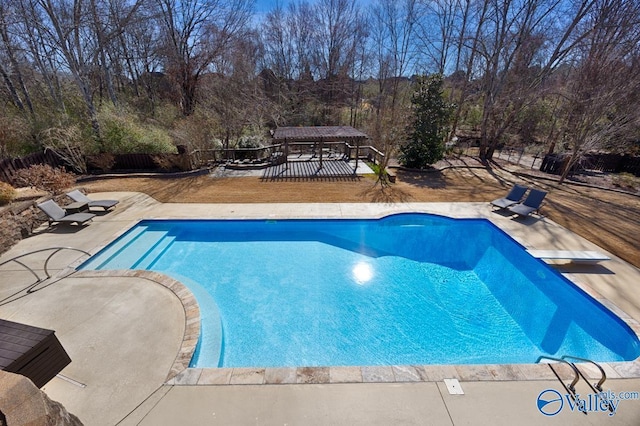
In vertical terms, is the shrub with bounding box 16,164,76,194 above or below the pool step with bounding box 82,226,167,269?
above

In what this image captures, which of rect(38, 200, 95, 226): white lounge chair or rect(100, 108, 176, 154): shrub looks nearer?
rect(38, 200, 95, 226): white lounge chair

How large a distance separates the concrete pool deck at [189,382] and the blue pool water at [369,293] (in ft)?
2.45

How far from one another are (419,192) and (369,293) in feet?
21.1

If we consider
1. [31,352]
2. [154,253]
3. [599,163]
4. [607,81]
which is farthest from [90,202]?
[599,163]

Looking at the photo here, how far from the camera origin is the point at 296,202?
9477mm

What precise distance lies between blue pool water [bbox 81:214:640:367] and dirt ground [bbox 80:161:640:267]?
6.63ft

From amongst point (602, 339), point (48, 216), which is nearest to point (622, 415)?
point (602, 339)

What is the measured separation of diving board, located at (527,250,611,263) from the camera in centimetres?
568

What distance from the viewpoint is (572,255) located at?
579cm

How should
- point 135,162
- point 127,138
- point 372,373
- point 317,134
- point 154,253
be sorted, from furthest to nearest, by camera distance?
point 317,134 < point 135,162 < point 127,138 < point 154,253 < point 372,373

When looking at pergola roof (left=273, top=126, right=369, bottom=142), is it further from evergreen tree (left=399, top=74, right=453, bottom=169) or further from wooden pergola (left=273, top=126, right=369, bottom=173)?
evergreen tree (left=399, top=74, right=453, bottom=169)

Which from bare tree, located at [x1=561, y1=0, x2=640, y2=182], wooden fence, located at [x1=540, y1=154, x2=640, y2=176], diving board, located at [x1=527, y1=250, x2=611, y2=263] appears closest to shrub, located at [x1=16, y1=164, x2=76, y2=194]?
diving board, located at [x1=527, y1=250, x2=611, y2=263]

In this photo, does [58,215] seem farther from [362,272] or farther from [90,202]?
[362,272]

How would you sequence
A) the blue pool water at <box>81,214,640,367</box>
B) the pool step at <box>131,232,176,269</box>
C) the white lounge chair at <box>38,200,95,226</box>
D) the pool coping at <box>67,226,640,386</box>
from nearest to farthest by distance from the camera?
the pool coping at <box>67,226,640,386</box>, the blue pool water at <box>81,214,640,367</box>, the pool step at <box>131,232,176,269</box>, the white lounge chair at <box>38,200,95,226</box>
